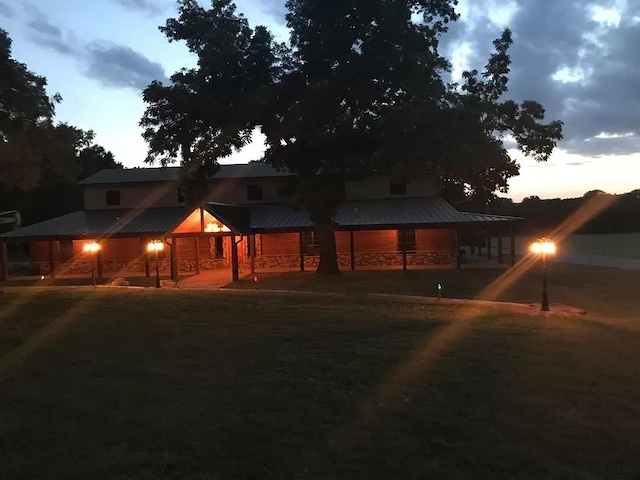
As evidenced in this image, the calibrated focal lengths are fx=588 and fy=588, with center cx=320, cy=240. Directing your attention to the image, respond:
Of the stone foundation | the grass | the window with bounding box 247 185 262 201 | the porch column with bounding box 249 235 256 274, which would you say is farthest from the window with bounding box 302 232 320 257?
the window with bounding box 247 185 262 201

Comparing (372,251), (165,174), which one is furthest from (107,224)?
(372,251)

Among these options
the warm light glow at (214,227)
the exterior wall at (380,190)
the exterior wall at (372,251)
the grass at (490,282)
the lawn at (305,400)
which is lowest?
the grass at (490,282)

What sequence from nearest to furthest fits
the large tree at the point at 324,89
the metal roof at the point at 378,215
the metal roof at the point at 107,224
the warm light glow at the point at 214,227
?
the large tree at the point at 324,89, the warm light glow at the point at 214,227, the metal roof at the point at 378,215, the metal roof at the point at 107,224

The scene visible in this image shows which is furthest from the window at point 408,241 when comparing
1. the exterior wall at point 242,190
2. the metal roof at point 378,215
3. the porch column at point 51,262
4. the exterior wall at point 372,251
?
the porch column at point 51,262

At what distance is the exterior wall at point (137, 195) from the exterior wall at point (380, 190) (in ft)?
35.4

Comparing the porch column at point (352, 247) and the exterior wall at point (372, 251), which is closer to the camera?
the porch column at point (352, 247)

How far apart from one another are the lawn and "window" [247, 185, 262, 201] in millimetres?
24799

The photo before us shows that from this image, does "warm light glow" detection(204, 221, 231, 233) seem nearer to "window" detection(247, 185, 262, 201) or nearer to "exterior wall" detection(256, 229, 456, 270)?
"exterior wall" detection(256, 229, 456, 270)

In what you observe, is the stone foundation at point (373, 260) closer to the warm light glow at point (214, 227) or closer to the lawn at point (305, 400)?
the warm light glow at point (214, 227)

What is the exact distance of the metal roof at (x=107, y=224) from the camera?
30.1 m

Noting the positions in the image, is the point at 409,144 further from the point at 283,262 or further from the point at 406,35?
the point at 283,262

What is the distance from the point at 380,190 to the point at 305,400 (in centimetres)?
2923

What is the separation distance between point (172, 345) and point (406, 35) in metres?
17.7

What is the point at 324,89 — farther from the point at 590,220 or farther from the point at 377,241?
the point at 590,220
